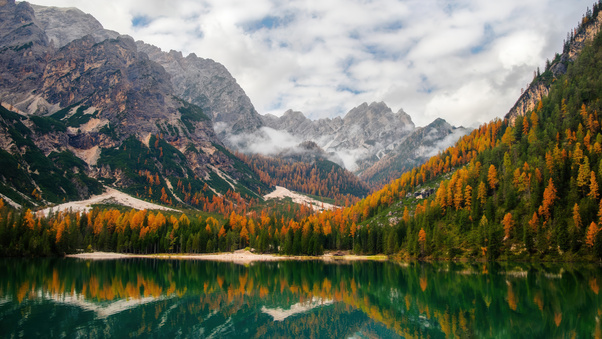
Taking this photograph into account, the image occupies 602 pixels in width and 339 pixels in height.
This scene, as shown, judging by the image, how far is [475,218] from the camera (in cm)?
11138

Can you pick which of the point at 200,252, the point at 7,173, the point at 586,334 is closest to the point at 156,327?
the point at 586,334

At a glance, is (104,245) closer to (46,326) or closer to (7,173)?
(7,173)

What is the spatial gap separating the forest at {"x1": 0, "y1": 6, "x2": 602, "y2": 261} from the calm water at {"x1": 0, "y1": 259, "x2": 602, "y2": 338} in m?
34.0

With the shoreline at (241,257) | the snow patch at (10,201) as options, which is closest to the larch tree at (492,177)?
the shoreline at (241,257)

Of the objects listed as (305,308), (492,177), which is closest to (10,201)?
(305,308)

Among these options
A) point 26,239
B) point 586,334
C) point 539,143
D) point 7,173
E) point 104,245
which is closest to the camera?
point 586,334

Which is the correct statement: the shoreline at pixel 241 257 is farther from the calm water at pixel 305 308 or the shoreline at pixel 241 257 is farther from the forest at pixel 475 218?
the calm water at pixel 305 308

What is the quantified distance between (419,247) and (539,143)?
55725 mm

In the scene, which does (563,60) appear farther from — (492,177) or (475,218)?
(475,218)

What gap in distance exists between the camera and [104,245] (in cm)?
14175

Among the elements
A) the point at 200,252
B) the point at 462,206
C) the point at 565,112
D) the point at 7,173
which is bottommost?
the point at 200,252

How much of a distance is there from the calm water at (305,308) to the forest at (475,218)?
34.0 metres

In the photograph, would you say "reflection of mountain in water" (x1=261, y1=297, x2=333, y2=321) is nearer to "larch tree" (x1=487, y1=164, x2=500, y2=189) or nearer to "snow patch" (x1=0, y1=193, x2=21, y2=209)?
"larch tree" (x1=487, y1=164, x2=500, y2=189)

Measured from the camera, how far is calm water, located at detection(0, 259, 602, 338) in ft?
98.2
